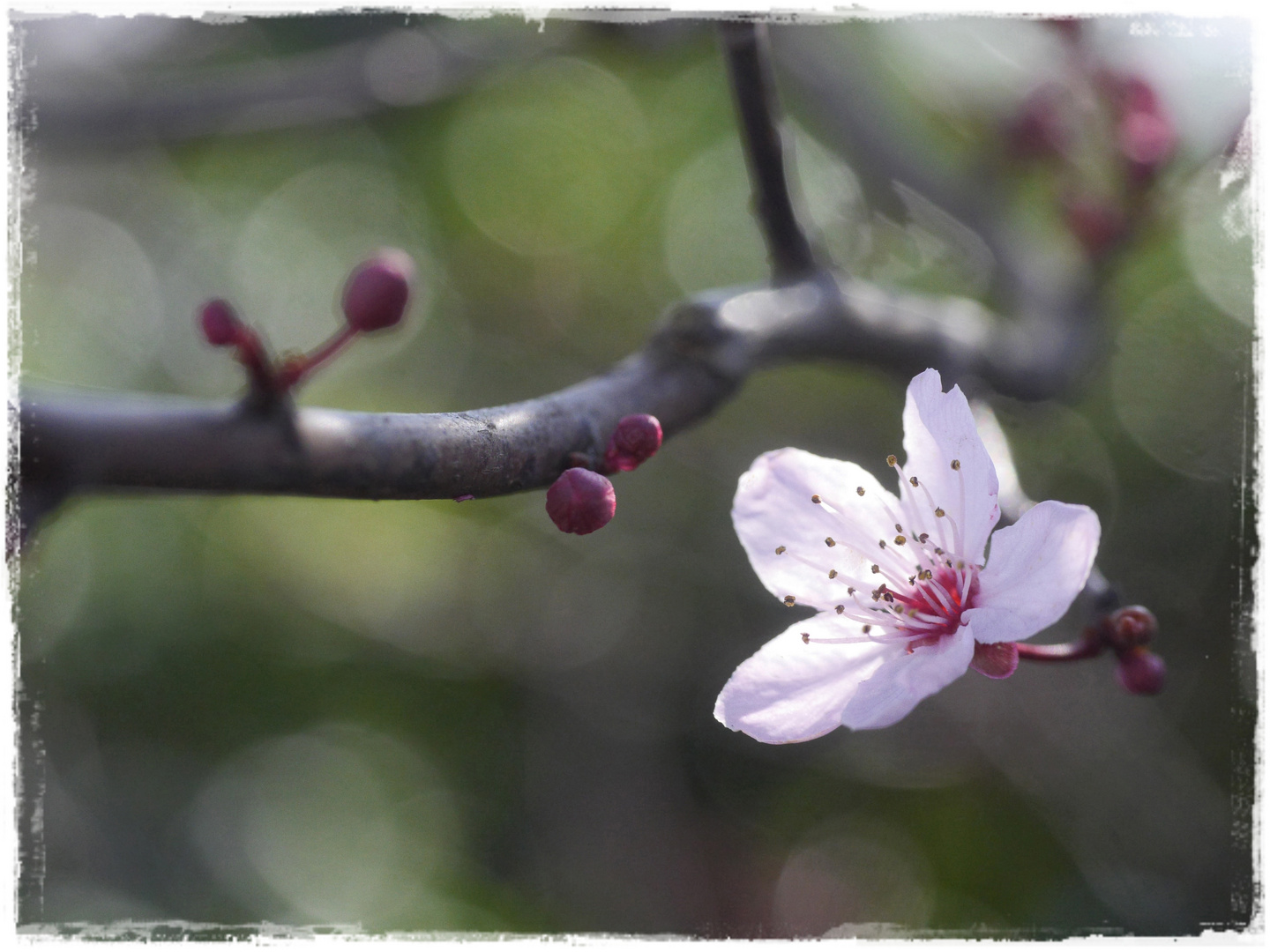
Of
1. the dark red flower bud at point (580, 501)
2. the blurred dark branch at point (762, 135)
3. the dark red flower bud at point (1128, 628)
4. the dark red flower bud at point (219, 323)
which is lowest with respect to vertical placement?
the dark red flower bud at point (1128, 628)

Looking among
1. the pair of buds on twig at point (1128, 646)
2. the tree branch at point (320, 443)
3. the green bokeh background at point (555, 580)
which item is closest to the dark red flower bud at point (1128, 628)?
the pair of buds on twig at point (1128, 646)

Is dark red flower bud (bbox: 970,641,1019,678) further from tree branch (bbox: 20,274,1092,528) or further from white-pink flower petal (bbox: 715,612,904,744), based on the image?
tree branch (bbox: 20,274,1092,528)

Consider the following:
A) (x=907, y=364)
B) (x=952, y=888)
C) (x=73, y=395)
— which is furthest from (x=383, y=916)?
(x=73, y=395)

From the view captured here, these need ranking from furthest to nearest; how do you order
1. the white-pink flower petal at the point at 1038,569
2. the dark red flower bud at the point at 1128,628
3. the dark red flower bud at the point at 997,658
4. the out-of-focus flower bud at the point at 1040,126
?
the out-of-focus flower bud at the point at 1040,126
the dark red flower bud at the point at 1128,628
the dark red flower bud at the point at 997,658
the white-pink flower petal at the point at 1038,569

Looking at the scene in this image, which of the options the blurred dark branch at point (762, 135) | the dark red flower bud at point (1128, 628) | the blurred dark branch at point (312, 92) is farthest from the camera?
the blurred dark branch at point (312, 92)

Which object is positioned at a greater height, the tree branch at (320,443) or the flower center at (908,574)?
the tree branch at (320,443)

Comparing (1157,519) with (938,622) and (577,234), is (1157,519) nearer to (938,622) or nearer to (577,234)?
(938,622)

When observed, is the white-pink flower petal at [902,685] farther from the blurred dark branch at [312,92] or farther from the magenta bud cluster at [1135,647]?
the blurred dark branch at [312,92]
